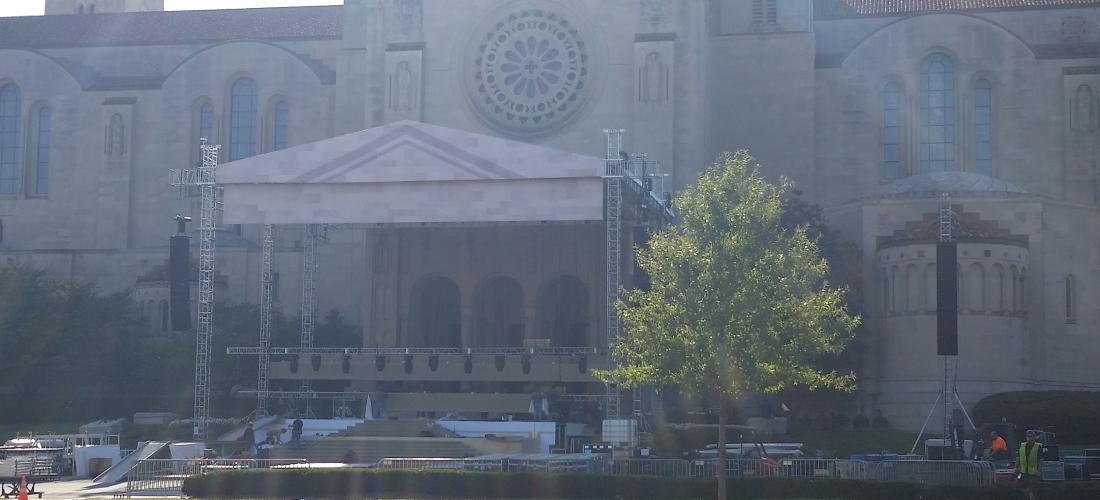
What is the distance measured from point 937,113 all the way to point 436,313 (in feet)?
71.4

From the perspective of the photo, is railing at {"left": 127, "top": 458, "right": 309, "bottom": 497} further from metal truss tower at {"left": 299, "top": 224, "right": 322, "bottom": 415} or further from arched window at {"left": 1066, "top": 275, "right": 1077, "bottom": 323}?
arched window at {"left": 1066, "top": 275, "right": 1077, "bottom": 323}

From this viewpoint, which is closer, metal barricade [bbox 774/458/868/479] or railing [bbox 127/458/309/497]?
metal barricade [bbox 774/458/868/479]

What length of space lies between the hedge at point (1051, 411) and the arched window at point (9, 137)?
45424 millimetres

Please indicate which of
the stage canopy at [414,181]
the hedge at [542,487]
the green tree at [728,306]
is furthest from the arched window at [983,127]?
the hedge at [542,487]

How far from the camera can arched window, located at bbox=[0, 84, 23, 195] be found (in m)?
65.7

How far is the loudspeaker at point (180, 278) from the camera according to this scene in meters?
41.2

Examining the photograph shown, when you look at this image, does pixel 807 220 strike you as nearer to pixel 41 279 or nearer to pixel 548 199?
pixel 548 199

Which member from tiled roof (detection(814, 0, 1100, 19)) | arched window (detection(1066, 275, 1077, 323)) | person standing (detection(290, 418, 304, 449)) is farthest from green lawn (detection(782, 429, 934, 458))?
tiled roof (detection(814, 0, 1100, 19))

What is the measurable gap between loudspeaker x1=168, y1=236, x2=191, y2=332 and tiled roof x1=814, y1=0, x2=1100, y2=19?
30.9 m

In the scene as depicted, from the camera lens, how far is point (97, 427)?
45.4m

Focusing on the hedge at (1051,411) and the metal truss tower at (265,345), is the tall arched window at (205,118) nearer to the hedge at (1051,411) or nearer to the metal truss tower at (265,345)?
the metal truss tower at (265,345)

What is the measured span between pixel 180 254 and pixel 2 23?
36.3 m

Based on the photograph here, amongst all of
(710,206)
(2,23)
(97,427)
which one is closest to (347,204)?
(97,427)

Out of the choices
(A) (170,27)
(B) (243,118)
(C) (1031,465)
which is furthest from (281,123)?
(C) (1031,465)
